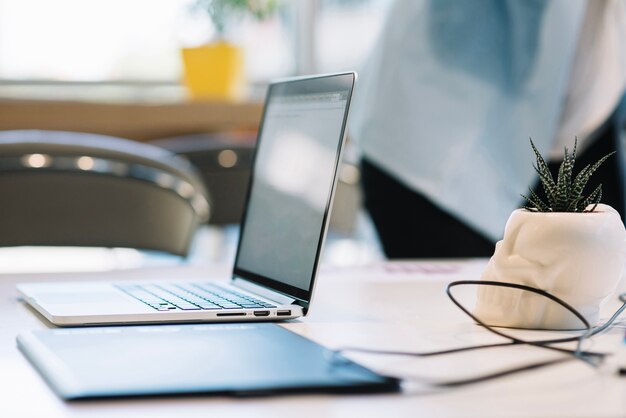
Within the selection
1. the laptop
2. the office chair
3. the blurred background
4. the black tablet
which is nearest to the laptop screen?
the laptop

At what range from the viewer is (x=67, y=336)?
2.38 feet

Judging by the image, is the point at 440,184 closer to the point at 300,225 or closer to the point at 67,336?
the point at 300,225

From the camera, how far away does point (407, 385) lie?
1.88 ft

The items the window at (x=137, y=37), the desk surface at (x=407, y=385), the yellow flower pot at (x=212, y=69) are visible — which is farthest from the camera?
the window at (x=137, y=37)

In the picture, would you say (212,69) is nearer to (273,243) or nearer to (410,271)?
(410,271)

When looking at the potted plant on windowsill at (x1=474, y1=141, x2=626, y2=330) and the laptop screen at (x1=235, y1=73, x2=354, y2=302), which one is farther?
the laptop screen at (x1=235, y1=73, x2=354, y2=302)

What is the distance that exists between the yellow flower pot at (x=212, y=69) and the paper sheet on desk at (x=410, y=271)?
1703 millimetres

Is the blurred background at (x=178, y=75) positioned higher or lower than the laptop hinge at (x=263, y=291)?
higher

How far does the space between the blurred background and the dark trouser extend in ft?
2.46

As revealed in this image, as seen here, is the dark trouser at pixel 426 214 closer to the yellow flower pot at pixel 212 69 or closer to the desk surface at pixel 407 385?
the desk surface at pixel 407 385

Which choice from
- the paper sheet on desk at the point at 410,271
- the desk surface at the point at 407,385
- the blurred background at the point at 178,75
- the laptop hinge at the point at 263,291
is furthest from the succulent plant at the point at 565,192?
the blurred background at the point at 178,75

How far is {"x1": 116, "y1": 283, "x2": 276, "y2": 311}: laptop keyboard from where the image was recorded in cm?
84

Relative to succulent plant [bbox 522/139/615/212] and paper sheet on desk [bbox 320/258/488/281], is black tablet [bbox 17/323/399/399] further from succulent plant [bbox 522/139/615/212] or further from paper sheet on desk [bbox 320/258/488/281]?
paper sheet on desk [bbox 320/258/488/281]

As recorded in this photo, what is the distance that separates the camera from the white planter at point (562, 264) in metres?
0.75
